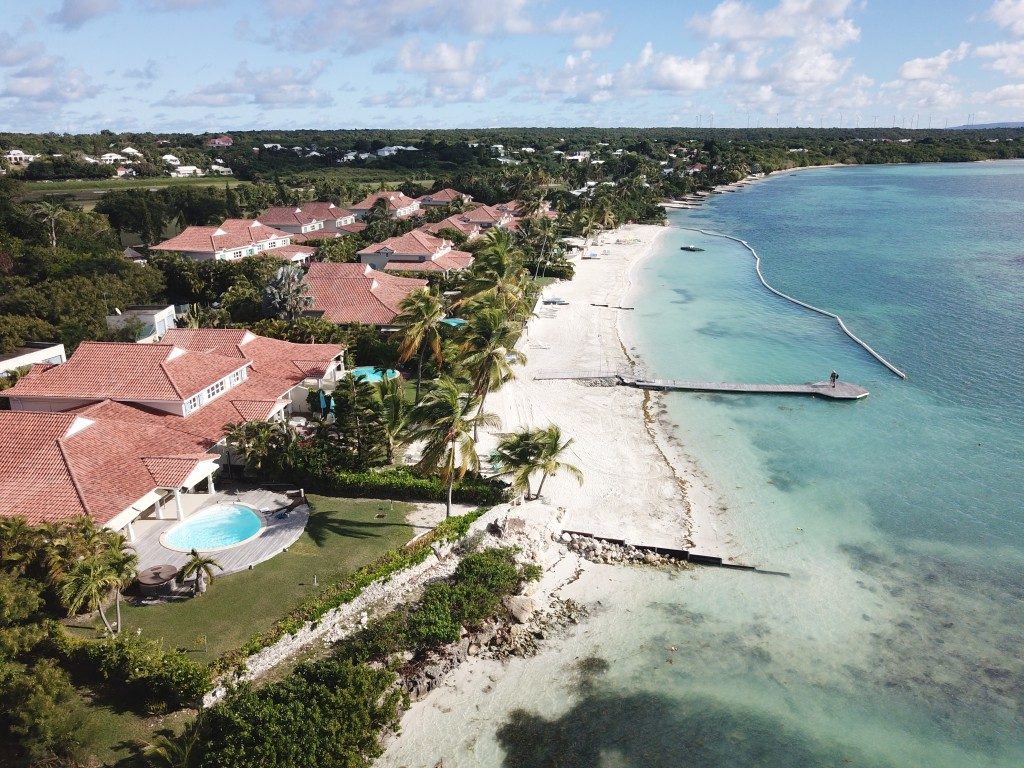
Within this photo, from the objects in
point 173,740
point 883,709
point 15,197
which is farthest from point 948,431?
point 15,197

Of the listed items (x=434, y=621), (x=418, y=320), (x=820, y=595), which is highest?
(x=418, y=320)

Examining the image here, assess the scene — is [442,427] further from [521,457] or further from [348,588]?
[348,588]

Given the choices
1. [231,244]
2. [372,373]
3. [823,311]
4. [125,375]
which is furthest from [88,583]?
[823,311]

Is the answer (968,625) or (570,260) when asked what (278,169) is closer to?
(570,260)

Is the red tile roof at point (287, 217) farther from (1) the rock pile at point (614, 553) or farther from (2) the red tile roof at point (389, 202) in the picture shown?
(1) the rock pile at point (614, 553)

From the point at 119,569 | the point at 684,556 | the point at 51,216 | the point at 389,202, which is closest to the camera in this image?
the point at 119,569

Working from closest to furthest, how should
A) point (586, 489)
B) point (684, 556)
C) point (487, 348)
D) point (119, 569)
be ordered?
point (119, 569) → point (684, 556) → point (487, 348) → point (586, 489)

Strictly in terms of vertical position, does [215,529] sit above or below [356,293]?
below

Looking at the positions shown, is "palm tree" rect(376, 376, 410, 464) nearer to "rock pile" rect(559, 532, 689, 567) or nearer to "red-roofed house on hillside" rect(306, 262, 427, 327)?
"rock pile" rect(559, 532, 689, 567)

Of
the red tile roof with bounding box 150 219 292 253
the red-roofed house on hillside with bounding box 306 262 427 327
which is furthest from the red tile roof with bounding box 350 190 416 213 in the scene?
the red-roofed house on hillside with bounding box 306 262 427 327
